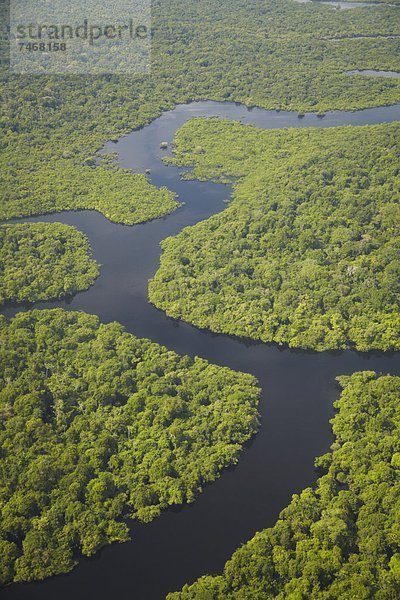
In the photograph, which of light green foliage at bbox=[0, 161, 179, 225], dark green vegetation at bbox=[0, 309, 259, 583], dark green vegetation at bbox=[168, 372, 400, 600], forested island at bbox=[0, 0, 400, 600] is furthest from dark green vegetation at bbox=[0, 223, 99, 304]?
dark green vegetation at bbox=[168, 372, 400, 600]

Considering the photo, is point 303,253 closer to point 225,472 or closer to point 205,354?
point 205,354

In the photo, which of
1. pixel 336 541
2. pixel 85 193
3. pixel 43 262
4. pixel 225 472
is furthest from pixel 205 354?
pixel 85 193

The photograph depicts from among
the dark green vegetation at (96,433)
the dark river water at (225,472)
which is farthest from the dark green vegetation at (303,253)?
the dark green vegetation at (96,433)

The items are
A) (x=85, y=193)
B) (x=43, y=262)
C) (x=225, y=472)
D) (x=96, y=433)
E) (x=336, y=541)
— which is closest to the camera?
(x=336, y=541)

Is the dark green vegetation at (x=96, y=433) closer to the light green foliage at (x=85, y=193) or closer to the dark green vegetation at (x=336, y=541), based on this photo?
the dark green vegetation at (x=336, y=541)

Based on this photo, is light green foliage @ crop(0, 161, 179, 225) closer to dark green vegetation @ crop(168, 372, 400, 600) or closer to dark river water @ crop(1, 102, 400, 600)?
dark river water @ crop(1, 102, 400, 600)
